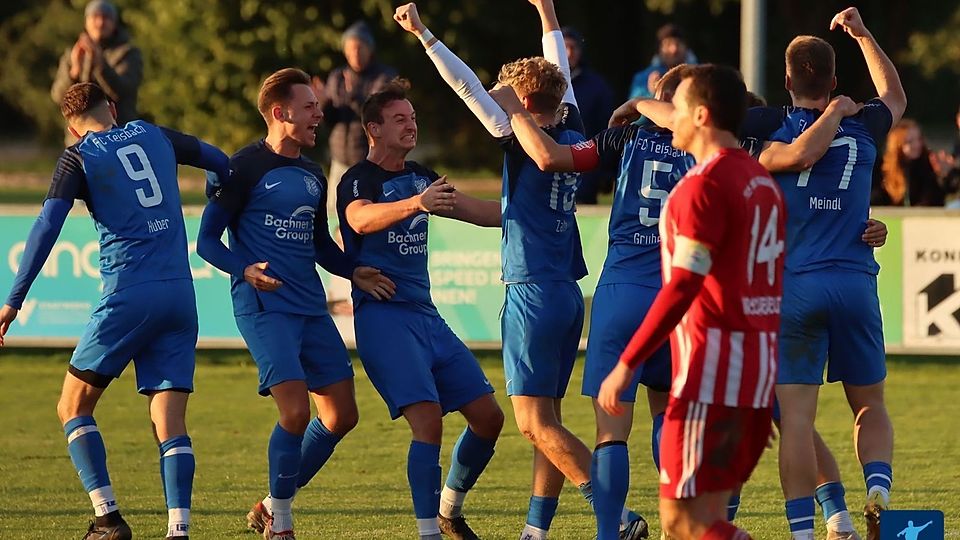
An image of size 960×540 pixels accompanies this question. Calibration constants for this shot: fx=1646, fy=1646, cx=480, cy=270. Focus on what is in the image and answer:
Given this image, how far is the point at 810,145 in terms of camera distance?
6906mm

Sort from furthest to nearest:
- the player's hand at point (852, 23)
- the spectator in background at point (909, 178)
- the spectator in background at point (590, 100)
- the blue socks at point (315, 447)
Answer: the spectator in background at point (909, 178), the spectator in background at point (590, 100), the blue socks at point (315, 447), the player's hand at point (852, 23)

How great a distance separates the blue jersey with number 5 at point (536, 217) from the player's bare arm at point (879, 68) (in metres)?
1.30

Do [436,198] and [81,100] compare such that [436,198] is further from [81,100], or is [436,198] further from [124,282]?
[81,100]

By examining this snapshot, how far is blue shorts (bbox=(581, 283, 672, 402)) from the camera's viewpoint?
22.6 ft

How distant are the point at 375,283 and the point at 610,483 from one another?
4.62 ft

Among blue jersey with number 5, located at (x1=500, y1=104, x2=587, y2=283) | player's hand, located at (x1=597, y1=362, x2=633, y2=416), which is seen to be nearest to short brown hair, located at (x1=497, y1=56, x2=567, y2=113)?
blue jersey with number 5, located at (x1=500, y1=104, x2=587, y2=283)

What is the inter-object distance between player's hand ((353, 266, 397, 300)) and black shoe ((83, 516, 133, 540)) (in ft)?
5.07

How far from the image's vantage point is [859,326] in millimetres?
A: 7164

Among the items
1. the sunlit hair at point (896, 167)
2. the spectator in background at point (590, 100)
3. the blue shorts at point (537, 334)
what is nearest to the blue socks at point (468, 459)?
the blue shorts at point (537, 334)

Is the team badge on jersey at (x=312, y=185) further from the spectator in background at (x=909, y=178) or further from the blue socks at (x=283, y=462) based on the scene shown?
the spectator in background at (x=909, y=178)

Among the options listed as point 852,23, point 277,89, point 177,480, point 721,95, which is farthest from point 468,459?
point 721,95

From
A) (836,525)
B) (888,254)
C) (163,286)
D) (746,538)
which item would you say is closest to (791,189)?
(836,525)

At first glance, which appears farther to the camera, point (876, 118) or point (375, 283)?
point (375, 283)

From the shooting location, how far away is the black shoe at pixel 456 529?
781 centimetres
